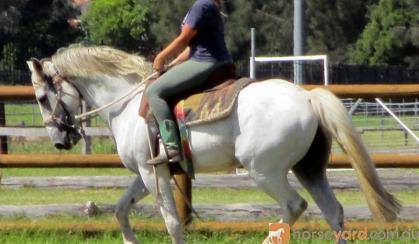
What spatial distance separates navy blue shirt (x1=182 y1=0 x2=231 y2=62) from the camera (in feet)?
29.1

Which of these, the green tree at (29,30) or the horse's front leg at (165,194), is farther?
the green tree at (29,30)

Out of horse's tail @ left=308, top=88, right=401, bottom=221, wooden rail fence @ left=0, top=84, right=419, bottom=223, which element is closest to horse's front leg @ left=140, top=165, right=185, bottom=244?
horse's tail @ left=308, top=88, right=401, bottom=221

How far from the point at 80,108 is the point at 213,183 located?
472 centimetres

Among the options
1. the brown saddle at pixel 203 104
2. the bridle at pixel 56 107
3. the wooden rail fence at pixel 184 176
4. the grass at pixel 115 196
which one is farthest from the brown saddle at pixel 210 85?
the grass at pixel 115 196

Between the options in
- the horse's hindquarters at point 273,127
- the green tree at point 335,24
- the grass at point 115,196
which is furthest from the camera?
the green tree at point 335,24

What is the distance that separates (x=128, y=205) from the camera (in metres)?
9.39

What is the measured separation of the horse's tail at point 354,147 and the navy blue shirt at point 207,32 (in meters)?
0.80

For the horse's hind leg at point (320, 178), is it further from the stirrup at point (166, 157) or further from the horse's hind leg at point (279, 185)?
the stirrup at point (166, 157)

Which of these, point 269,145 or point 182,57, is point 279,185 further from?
point 182,57

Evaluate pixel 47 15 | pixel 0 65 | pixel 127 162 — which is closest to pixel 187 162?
pixel 127 162

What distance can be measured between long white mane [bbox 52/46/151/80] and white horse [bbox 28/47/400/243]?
0.02 meters

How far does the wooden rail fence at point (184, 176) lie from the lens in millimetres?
10367

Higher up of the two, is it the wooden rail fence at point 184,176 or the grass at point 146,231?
the wooden rail fence at point 184,176

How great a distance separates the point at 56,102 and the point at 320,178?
87.8 inches
